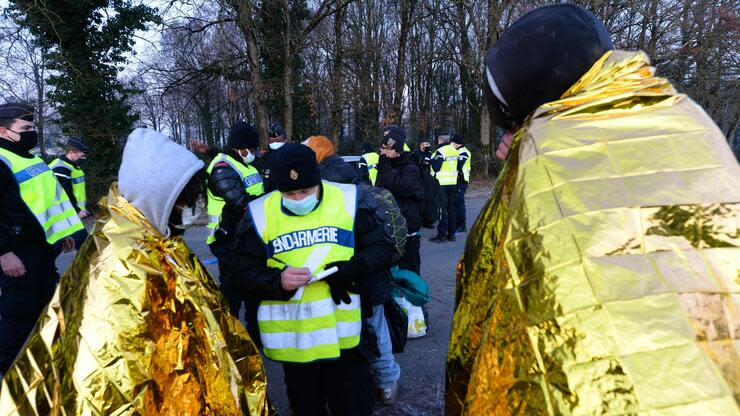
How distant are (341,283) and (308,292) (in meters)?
0.17

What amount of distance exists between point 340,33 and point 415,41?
6566 millimetres

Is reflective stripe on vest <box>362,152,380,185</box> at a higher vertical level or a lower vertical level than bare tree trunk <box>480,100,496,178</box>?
lower

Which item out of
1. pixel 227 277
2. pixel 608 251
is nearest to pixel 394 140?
pixel 227 277

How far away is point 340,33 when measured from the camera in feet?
57.3

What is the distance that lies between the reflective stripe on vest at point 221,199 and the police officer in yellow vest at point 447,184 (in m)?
4.34

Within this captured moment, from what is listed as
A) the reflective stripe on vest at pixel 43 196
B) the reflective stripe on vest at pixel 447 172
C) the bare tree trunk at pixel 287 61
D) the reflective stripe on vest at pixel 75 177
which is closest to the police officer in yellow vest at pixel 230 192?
the reflective stripe on vest at pixel 43 196

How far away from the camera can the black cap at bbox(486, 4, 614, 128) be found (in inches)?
40.1

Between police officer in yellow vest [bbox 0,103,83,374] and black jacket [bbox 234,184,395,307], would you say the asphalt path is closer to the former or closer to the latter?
black jacket [bbox 234,184,395,307]

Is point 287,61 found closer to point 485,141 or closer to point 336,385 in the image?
point 485,141

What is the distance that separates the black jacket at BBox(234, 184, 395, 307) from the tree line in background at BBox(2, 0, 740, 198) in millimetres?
8939

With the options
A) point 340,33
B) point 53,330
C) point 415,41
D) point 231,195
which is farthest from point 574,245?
point 415,41

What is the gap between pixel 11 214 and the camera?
3.40m

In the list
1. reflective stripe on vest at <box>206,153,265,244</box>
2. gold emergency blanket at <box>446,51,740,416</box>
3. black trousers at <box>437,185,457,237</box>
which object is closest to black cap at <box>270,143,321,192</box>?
gold emergency blanket at <box>446,51,740,416</box>

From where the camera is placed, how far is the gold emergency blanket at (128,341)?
134 cm
